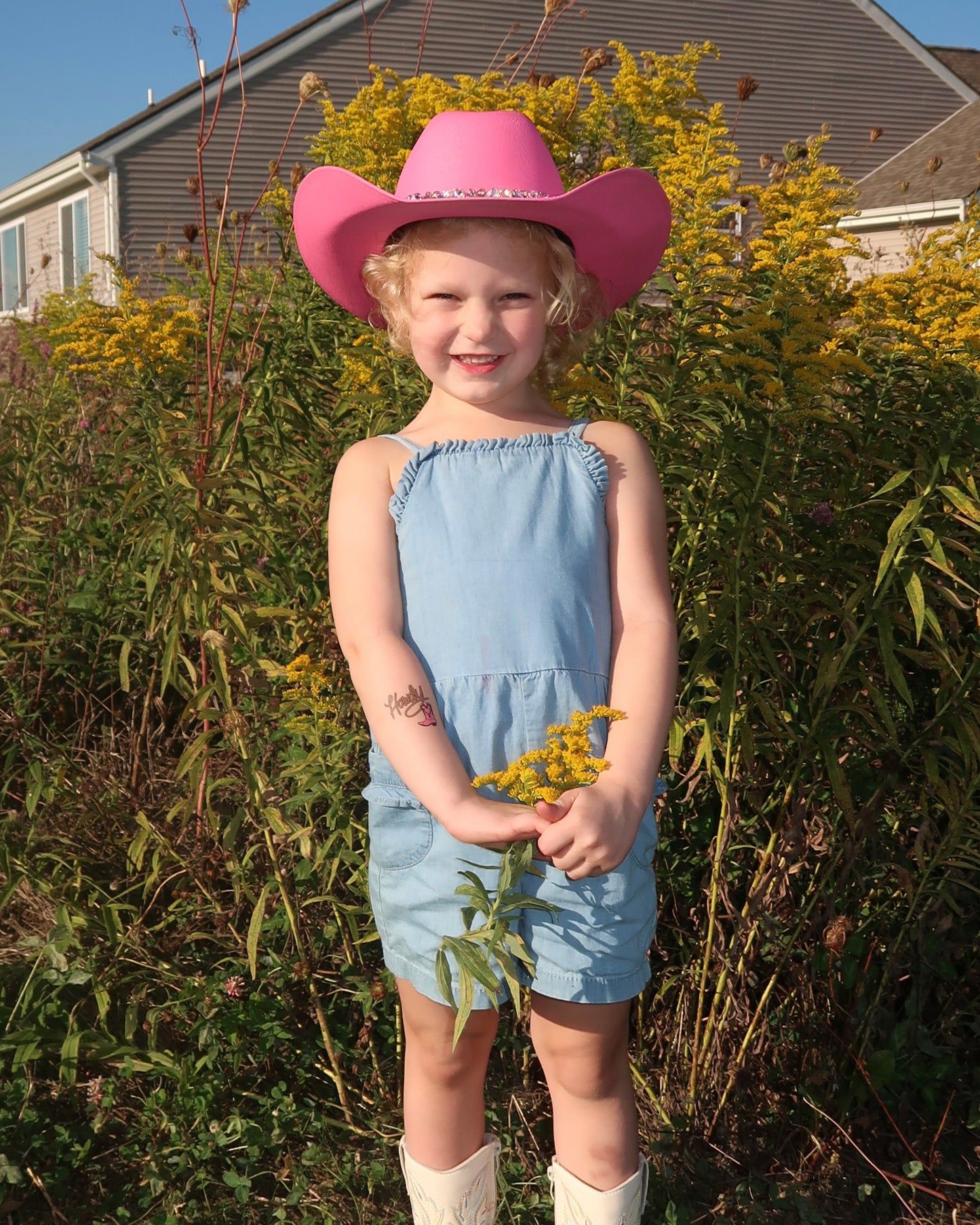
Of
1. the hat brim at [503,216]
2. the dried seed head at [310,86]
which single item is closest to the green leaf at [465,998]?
the hat brim at [503,216]

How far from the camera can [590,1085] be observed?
5.83ft

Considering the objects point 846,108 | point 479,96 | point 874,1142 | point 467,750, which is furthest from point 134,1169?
point 846,108

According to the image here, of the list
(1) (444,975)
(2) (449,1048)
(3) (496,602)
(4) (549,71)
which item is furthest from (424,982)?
(4) (549,71)

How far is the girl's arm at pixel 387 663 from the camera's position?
1547 mm

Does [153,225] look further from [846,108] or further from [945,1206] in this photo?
[945,1206]

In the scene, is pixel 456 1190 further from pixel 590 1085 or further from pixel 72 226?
pixel 72 226

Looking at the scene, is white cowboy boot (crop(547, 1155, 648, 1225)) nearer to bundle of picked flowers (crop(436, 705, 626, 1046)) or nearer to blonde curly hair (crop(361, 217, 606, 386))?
bundle of picked flowers (crop(436, 705, 626, 1046))

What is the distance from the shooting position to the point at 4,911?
9.82 ft

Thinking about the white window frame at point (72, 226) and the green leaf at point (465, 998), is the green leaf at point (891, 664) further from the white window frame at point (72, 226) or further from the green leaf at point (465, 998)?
the white window frame at point (72, 226)

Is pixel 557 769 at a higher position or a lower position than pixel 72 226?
lower

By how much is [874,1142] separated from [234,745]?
5.05 feet

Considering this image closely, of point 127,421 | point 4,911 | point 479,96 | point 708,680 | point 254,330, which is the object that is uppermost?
point 479,96

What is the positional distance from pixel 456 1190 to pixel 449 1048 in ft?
0.83

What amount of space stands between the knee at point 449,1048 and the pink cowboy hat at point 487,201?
114cm
